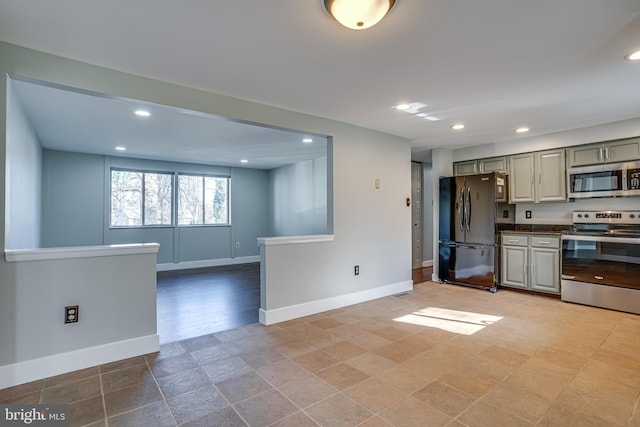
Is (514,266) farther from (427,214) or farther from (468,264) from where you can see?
(427,214)

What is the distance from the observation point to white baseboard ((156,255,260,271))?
6.64m

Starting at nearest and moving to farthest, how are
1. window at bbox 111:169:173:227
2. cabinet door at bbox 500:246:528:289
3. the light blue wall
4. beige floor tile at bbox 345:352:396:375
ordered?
beige floor tile at bbox 345:352:396:375
cabinet door at bbox 500:246:528:289
the light blue wall
window at bbox 111:169:173:227

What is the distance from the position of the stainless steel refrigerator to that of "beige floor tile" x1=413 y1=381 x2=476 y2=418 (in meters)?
3.04

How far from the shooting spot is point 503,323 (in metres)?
3.27

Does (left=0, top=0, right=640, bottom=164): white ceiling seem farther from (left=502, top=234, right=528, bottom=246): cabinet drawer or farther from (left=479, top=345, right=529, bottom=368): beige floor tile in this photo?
(left=479, top=345, right=529, bottom=368): beige floor tile

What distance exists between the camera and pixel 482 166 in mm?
5133

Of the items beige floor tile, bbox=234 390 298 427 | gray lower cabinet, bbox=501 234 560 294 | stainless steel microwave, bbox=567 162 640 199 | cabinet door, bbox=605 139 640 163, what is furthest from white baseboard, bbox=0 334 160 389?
cabinet door, bbox=605 139 640 163

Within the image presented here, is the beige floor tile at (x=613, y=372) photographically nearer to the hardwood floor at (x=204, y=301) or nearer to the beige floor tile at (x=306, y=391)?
the beige floor tile at (x=306, y=391)

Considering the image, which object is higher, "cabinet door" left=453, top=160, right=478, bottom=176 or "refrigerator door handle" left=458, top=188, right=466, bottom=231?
"cabinet door" left=453, top=160, right=478, bottom=176

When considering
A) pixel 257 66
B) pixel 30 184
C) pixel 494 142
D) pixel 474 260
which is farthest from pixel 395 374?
pixel 30 184

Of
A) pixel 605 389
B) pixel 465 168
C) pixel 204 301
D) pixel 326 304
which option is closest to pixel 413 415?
pixel 605 389

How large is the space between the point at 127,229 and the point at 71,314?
4.39m

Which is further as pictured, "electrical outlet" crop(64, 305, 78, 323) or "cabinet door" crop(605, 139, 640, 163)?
"cabinet door" crop(605, 139, 640, 163)

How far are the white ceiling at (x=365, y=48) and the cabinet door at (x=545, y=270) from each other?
195cm
